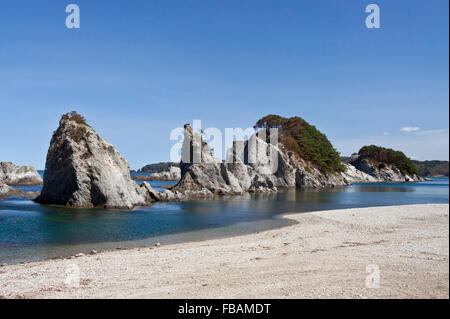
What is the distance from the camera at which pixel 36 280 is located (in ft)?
37.5

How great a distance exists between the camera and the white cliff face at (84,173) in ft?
124

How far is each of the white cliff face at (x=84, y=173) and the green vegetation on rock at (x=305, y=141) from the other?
269 ft

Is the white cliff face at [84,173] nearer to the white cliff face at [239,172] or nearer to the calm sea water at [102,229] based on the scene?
the calm sea water at [102,229]

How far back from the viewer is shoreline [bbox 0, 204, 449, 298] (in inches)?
369

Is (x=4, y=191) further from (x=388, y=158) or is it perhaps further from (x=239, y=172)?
(x=388, y=158)

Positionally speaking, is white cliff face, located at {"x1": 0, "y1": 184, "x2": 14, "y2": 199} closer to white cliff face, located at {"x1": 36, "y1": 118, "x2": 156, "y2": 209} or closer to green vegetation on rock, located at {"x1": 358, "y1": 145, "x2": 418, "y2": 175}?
white cliff face, located at {"x1": 36, "y1": 118, "x2": 156, "y2": 209}

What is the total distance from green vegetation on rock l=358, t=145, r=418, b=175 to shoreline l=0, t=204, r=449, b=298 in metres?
160

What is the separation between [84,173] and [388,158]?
16115 centimetres

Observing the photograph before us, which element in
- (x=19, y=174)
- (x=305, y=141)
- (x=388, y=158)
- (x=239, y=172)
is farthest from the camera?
(x=388, y=158)

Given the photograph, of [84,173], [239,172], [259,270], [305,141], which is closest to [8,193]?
[84,173]

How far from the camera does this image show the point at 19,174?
88625 millimetres

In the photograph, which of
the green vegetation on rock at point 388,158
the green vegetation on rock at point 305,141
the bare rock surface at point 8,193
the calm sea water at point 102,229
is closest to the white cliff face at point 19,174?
the bare rock surface at point 8,193
